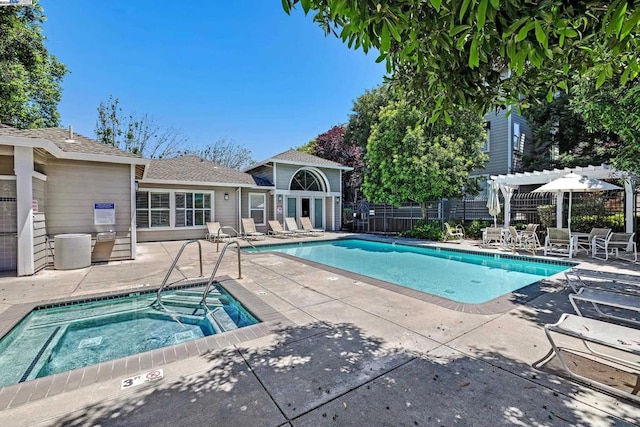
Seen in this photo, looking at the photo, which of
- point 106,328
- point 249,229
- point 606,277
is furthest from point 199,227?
point 606,277

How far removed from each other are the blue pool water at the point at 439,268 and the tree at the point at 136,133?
2409 centimetres

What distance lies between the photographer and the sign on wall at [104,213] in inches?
339

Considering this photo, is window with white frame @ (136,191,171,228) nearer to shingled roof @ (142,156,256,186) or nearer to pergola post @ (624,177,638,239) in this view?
shingled roof @ (142,156,256,186)

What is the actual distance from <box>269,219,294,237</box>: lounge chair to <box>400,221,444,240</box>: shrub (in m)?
6.36

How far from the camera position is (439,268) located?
30.7 ft

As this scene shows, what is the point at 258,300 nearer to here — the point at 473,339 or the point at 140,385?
the point at 140,385

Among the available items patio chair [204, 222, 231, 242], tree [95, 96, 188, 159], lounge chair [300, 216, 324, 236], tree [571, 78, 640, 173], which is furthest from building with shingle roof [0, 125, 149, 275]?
tree [95, 96, 188, 159]

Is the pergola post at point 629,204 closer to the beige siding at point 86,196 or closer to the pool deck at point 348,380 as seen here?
the pool deck at point 348,380

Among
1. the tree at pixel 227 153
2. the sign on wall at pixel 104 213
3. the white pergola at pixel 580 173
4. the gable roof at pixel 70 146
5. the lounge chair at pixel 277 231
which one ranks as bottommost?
the lounge chair at pixel 277 231

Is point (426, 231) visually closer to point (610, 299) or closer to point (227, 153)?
point (610, 299)

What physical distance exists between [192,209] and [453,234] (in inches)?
519

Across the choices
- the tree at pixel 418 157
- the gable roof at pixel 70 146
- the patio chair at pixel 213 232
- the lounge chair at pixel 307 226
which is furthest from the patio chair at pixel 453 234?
the gable roof at pixel 70 146

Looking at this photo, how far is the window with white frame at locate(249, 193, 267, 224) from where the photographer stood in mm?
16989

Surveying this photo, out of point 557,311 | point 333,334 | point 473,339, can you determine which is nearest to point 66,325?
point 333,334
